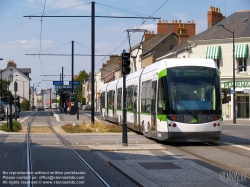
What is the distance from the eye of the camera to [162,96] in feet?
65.0

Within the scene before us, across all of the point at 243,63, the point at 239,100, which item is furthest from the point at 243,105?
the point at 243,63

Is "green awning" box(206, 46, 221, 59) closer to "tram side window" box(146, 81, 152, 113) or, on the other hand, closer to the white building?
the white building

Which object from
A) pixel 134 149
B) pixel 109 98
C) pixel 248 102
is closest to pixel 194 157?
pixel 134 149

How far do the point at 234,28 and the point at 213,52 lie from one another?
374 centimetres

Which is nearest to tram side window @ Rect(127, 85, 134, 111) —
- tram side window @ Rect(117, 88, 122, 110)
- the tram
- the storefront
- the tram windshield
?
tram side window @ Rect(117, 88, 122, 110)

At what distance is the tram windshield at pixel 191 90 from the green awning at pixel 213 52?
31284 millimetres

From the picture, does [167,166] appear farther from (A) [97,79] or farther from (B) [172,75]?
(A) [97,79]

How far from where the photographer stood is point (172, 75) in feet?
64.8

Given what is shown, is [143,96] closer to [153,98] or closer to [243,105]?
[153,98]

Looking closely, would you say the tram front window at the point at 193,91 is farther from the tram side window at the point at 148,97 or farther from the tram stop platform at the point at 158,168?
the tram side window at the point at 148,97

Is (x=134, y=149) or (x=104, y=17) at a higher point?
(x=104, y=17)

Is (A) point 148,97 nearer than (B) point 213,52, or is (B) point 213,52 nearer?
(A) point 148,97

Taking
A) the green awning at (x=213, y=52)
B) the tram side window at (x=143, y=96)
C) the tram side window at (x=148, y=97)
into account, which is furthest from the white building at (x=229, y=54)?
the tram side window at (x=148, y=97)

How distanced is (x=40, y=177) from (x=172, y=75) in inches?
364
